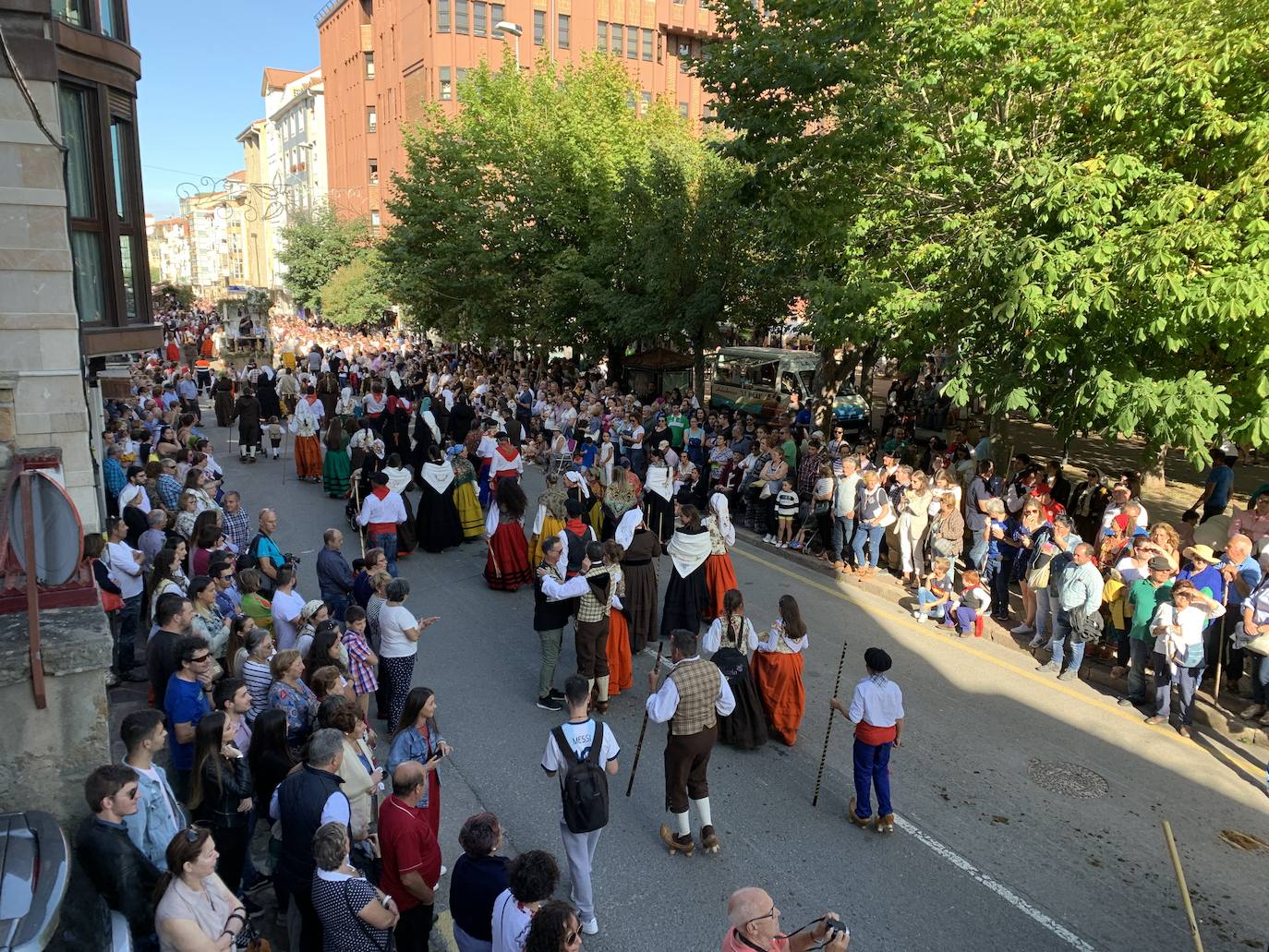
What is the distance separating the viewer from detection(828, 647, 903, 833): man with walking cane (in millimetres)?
6273

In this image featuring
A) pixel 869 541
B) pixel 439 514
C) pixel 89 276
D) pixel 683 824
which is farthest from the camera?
pixel 439 514

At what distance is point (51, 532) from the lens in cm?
442

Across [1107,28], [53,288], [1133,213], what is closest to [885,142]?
[1107,28]

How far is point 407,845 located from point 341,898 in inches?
24.9

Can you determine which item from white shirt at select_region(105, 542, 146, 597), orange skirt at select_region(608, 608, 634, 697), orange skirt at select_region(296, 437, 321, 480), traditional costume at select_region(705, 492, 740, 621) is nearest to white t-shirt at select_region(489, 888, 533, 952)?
orange skirt at select_region(608, 608, 634, 697)

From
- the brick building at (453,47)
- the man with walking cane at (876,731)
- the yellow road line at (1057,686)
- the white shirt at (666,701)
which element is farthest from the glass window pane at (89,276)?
the brick building at (453,47)

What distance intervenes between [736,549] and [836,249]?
15.5 feet

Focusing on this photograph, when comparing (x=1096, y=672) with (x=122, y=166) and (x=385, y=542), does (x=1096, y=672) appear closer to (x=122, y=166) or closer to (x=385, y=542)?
(x=385, y=542)

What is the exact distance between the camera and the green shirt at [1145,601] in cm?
834

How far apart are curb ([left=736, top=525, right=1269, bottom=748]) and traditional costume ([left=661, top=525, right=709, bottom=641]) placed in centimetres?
304

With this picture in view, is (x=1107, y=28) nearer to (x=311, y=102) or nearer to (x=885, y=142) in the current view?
(x=885, y=142)

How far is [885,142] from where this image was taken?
1334 cm

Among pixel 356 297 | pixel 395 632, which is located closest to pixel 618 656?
pixel 395 632

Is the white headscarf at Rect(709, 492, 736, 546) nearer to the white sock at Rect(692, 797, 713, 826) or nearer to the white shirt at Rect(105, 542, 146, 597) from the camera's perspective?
the white sock at Rect(692, 797, 713, 826)
